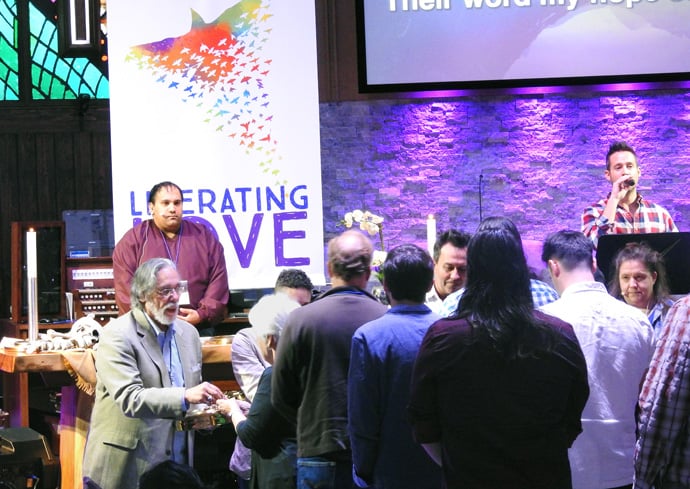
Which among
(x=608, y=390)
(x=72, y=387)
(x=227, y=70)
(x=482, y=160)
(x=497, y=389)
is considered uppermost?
(x=227, y=70)

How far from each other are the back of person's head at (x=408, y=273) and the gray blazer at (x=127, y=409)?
109 cm

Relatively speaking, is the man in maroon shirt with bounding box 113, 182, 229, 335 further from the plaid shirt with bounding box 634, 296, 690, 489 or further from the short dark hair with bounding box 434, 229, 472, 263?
the plaid shirt with bounding box 634, 296, 690, 489

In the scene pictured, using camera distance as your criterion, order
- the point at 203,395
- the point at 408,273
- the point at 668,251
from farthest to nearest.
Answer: the point at 668,251, the point at 203,395, the point at 408,273

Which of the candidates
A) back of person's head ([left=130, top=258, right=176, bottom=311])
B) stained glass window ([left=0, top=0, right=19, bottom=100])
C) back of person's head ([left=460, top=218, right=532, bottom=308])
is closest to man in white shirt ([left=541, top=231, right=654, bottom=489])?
back of person's head ([left=460, top=218, right=532, bottom=308])

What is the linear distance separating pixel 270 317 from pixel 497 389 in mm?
1049

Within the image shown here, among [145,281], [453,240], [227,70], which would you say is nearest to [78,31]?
[227,70]

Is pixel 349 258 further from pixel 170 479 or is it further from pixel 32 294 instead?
pixel 32 294

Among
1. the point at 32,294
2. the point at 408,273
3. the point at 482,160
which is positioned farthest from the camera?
the point at 482,160

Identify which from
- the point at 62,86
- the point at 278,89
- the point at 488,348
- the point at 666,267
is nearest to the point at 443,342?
the point at 488,348

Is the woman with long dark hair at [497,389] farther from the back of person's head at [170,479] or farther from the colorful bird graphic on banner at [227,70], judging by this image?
the colorful bird graphic on banner at [227,70]

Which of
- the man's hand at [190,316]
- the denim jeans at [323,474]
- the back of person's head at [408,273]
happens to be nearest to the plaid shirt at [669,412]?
the back of person's head at [408,273]

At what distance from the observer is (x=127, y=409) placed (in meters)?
3.74

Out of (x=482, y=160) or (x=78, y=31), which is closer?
(x=78, y=31)

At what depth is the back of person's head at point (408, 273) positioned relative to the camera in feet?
10.1
